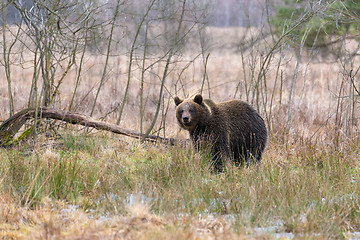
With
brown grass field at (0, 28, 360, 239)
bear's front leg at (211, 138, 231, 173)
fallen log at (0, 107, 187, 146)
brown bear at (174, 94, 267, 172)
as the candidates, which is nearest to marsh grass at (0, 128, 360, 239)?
brown grass field at (0, 28, 360, 239)

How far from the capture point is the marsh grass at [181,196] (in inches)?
157

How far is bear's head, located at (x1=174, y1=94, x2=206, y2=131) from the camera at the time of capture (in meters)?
6.51

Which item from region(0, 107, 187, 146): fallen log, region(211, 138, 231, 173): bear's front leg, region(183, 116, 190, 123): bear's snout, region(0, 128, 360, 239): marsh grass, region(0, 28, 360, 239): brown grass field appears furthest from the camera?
region(0, 107, 187, 146): fallen log

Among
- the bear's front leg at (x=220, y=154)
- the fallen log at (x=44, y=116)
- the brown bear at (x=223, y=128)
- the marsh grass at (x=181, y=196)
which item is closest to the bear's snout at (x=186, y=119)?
the brown bear at (x=223, y=128)

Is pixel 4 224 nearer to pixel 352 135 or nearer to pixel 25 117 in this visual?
pixel 25 117

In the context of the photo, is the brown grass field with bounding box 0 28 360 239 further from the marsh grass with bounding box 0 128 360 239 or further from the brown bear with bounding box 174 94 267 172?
the brown bear with bounding box 174 94 267 172

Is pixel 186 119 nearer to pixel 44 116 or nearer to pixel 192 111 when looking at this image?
pixel 192 111

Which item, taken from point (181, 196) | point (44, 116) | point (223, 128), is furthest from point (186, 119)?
point (44, 116)

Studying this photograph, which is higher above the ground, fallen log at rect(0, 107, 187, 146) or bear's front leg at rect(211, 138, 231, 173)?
fallen log at rect(0, 107, 187, 146)

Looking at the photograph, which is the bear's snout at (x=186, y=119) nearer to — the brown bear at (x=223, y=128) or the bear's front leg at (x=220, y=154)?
the brown bear at (x=223, y=128)

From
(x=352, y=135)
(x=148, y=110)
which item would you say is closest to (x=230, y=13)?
(x=148, y=110)

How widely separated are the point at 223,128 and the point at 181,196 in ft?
7.28

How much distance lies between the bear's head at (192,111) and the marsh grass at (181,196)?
1.45 feet

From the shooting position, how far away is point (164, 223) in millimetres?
3898
